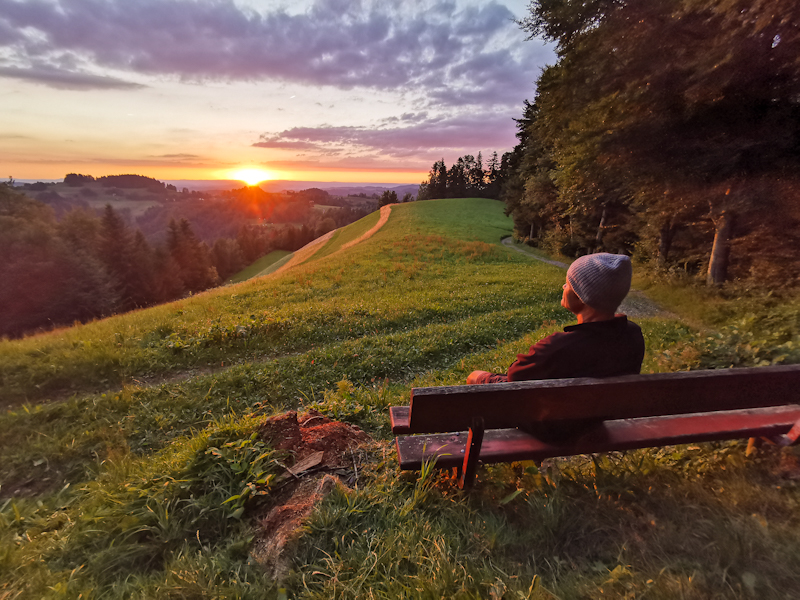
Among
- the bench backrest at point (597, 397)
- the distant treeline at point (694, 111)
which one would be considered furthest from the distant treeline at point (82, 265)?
the distant treeline at point (694, 111)

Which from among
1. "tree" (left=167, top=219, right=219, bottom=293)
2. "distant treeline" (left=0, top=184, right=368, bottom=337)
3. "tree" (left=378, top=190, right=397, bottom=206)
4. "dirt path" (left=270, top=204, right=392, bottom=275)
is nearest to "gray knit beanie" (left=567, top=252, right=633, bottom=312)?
"distant treeline" (left=0, top=184, right=368, bottom=337)

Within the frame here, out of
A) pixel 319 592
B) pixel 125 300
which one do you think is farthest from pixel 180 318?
pixel 125 300

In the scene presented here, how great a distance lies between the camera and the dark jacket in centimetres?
293

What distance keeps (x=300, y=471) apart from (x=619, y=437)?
297 centimetres

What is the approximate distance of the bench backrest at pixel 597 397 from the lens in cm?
258

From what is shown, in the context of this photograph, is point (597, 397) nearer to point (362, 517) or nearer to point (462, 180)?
point (362, 517)

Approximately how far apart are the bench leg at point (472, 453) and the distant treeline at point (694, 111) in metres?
11.7

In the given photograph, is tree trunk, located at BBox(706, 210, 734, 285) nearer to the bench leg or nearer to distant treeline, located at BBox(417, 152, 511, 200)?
the bench leg

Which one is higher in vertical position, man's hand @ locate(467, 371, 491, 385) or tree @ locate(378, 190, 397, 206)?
tree @ locate(378, 190, 397, 206)

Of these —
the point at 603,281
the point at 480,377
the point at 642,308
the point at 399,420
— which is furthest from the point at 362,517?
the point at 642,308

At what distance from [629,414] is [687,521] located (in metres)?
0.82

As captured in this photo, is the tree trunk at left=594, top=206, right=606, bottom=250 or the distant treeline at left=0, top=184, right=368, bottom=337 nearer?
the tree trunk at left=594, top=206, right=606, bottom=250

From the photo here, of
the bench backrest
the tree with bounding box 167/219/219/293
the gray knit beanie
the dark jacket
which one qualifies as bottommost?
the tree with bounding box 167/219/219/293

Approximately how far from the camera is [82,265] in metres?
38.8
